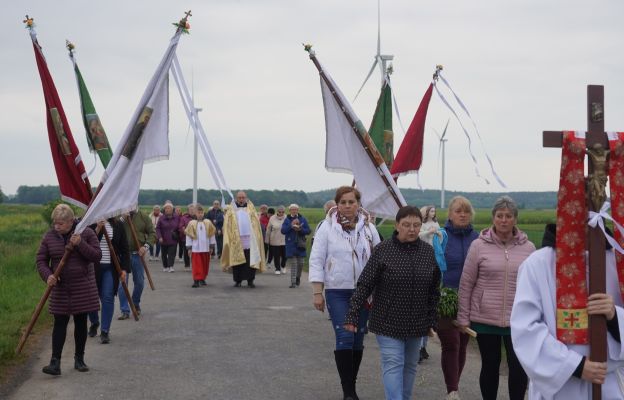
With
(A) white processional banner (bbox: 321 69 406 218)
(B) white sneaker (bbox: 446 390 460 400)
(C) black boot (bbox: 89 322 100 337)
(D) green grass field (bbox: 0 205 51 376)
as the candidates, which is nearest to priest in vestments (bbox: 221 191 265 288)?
(D) green grass field (bbox: 0 205 51 376)

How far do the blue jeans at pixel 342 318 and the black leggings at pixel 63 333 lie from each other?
8.77 ft

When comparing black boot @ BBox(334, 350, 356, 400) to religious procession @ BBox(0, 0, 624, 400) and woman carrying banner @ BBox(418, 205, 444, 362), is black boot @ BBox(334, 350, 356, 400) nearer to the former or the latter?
religious procession @ BBox(0, 0, 624, 400)

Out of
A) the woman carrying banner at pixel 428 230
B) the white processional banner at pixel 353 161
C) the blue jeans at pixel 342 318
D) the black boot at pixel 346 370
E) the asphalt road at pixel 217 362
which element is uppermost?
the white processional banner at pixel 353 161

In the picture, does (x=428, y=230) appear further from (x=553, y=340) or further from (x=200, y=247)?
(x=200, y=247)

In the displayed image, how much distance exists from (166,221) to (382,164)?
12.3m

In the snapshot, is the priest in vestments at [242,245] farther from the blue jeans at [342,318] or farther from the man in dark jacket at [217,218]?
the blue jeans at [342,318]

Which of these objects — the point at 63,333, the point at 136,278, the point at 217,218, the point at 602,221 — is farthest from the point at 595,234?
the point at 217,218

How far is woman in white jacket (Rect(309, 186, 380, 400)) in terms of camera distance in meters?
6.60

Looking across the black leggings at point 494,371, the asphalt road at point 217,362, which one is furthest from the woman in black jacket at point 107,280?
the black leggings at point 494,371

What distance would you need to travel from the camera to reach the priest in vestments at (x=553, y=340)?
11.6ft

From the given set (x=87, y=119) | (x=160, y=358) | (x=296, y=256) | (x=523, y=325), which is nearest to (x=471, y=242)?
(x=523, y=325)

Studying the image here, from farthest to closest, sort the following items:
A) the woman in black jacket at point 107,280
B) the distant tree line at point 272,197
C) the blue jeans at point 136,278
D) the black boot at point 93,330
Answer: the distant tree line at point 272,197 < the blue jeans at point 136,278 < the black boot at point 93,330 < the woman in black jacket at point 107,280

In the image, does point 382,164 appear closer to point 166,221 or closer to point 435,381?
point 435,381

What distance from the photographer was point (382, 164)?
743cm
